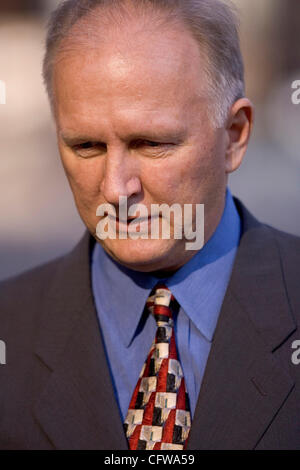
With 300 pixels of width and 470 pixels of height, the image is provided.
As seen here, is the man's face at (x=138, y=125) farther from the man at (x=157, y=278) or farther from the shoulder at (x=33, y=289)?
the shoulder at (x=33, y=289)

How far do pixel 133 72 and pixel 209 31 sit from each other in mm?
271

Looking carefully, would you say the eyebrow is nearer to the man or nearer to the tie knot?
the man

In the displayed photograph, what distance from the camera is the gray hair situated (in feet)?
5.57

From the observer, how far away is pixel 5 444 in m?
1.80

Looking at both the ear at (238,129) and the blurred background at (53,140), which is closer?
the ear at (238,129)

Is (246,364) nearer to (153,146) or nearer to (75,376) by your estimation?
(75,376)

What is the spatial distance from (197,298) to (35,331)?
1.66ft

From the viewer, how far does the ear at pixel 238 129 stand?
1.83 m

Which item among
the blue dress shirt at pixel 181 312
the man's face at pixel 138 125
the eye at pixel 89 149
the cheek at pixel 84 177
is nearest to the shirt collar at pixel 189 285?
the blue dress shirt at pixel 181 312

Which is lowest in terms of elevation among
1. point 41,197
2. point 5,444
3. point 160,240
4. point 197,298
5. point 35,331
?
point 41,197

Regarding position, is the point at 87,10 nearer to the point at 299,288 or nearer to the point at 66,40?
the point at 66,40

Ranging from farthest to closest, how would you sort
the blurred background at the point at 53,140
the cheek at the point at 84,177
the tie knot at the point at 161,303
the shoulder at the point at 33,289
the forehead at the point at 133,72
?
1. the blurred background at the point at 53,140
2. the shoulder at the point at 33,289
3. the tie knot at the point at 161,303
4. the cheek at the point at 84,177
5. the forehead at the point at 133,72
